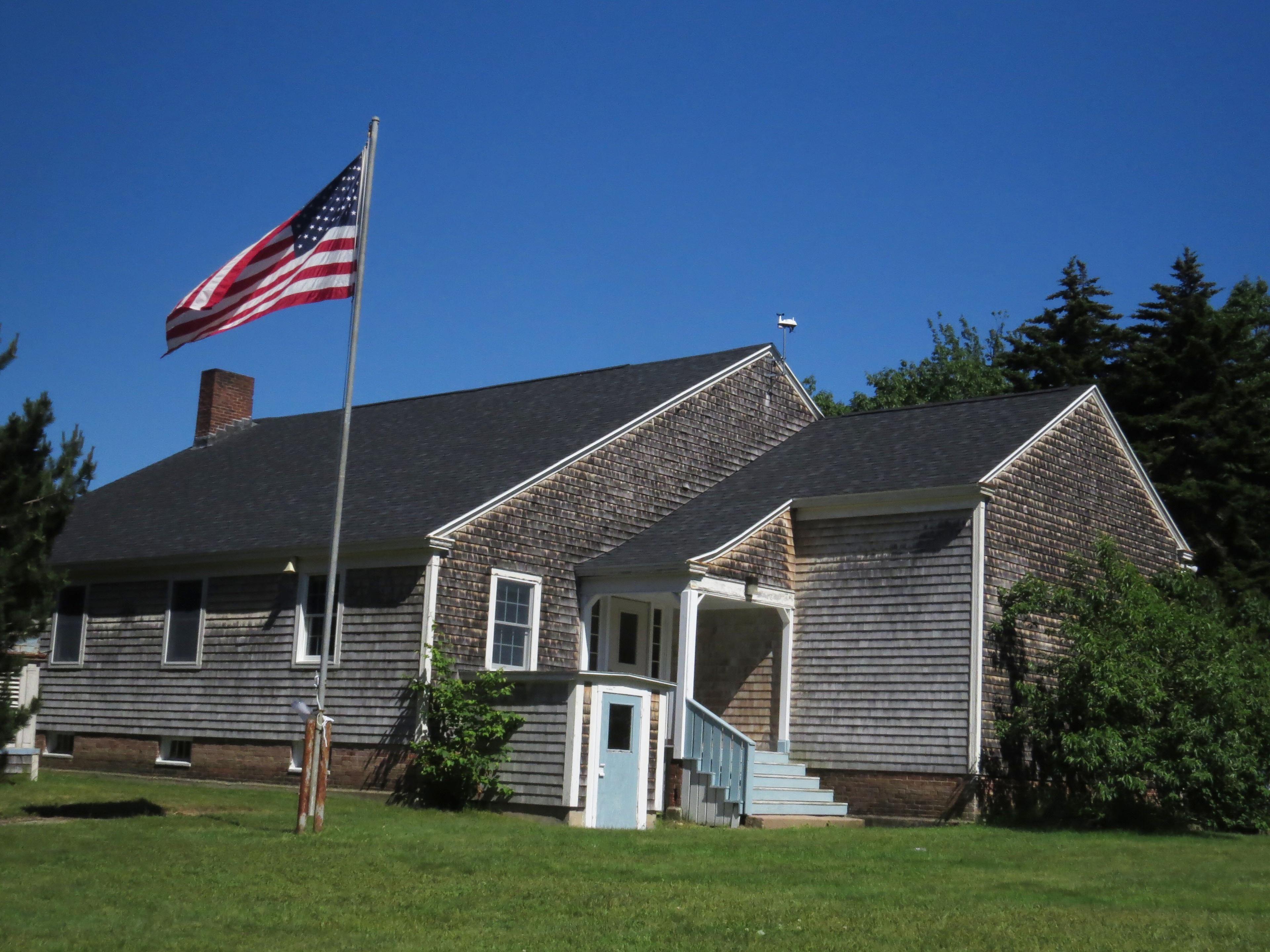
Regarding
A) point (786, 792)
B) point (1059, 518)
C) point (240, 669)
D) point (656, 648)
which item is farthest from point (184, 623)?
point (1059, 518)

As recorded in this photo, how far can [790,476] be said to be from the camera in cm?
2298

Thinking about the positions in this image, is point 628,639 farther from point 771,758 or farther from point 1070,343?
point 1070,343

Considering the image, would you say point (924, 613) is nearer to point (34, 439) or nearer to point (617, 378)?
point (617, 378)

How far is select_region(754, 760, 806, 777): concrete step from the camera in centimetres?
1988

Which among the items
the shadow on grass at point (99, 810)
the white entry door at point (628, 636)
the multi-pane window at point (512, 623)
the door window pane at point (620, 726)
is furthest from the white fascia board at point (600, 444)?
the shadow on grass at point (99, 810)

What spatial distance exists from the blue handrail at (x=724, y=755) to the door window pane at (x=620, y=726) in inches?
47.5

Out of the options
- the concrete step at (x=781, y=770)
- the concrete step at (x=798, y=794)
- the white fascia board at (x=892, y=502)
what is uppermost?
the white fascia board at (x=892, y=502)

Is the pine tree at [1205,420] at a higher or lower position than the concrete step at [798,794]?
higher

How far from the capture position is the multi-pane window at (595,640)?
2203cm

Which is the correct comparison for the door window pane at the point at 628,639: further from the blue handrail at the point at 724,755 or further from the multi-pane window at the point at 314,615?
the multi-pane window at the point at 314,615

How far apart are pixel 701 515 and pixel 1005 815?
633cm

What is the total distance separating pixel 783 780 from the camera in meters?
19.9

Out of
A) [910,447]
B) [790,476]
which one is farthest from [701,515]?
[910,447]

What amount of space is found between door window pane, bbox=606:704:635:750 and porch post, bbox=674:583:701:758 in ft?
4.44
